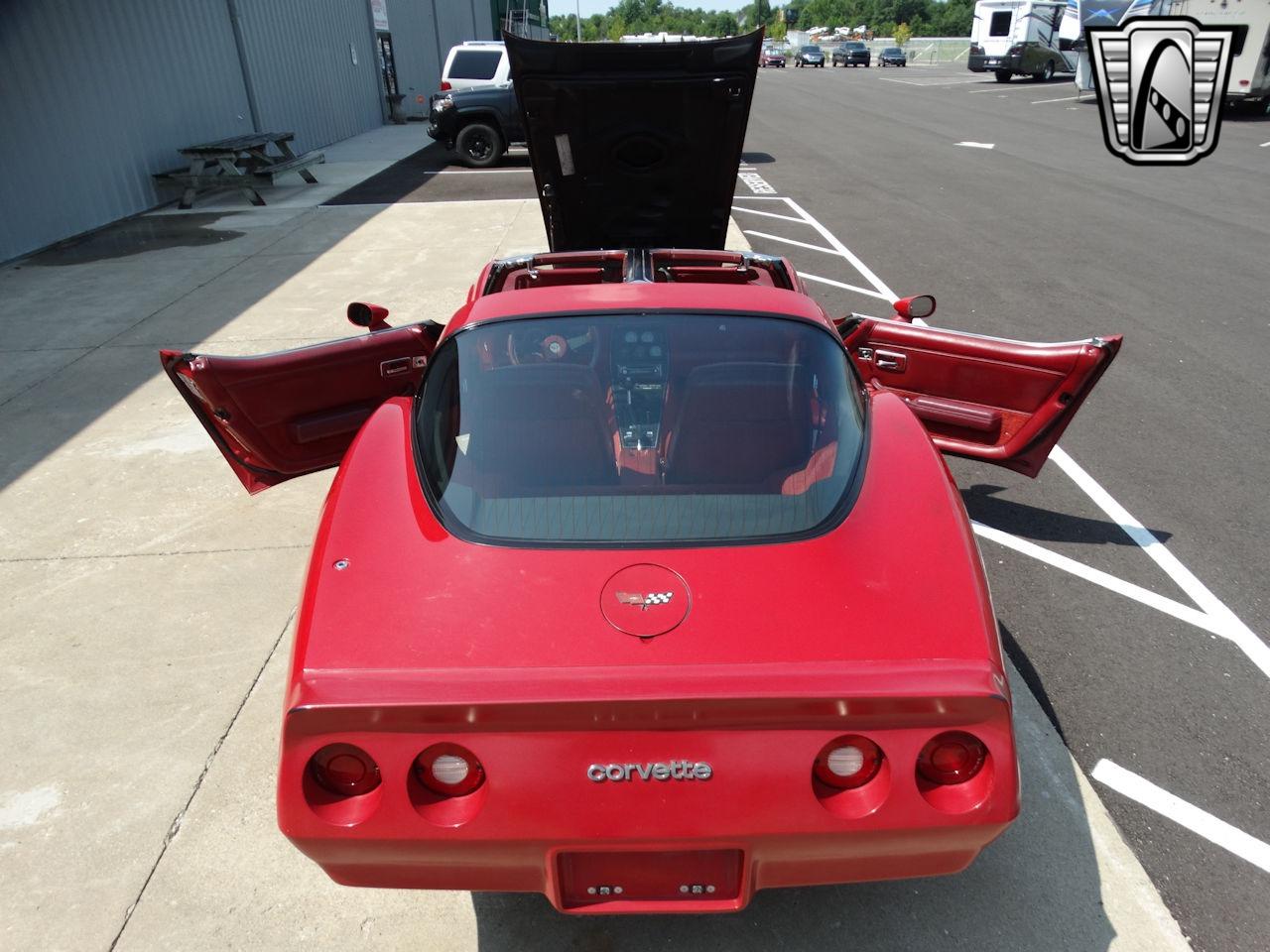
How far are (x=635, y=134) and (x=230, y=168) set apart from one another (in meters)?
10.2

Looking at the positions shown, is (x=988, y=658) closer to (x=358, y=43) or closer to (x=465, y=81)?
(x=465, y=81)

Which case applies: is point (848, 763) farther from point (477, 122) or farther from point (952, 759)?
point (477, 122)

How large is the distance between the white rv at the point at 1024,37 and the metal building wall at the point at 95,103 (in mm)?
31336

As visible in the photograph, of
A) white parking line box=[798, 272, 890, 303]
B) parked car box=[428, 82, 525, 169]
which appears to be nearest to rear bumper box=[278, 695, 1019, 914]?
white parking line box=[798, 272, 890, 303]

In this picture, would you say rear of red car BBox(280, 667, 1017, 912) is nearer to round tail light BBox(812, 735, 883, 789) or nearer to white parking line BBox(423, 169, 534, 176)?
round tail light BBox(812, 735, 883, 789)

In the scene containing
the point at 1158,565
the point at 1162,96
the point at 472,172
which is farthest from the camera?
the point at 1162,96

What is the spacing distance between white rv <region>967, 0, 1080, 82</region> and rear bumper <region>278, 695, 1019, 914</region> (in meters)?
38.8

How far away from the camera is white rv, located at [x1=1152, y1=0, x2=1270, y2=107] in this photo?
19438 mm

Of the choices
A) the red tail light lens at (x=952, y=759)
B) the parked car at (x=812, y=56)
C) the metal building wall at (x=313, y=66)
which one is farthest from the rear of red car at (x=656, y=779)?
the parked car at (x=812, y=56)

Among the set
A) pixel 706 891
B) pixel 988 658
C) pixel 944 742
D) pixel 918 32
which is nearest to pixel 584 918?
pixel 706 891

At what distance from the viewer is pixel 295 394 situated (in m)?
3.73

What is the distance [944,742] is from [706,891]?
2.05ft

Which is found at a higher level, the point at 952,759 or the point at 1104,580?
the point at 952,759

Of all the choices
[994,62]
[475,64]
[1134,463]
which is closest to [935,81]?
[994,62]
